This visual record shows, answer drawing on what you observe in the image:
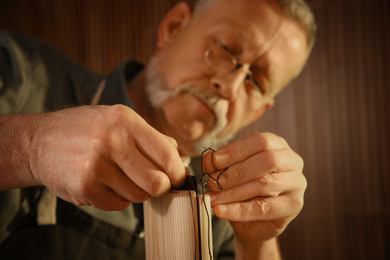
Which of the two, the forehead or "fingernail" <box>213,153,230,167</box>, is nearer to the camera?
"fingernail" <box>213,153,230,167</box>

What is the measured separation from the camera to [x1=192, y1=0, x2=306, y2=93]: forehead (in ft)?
3.16

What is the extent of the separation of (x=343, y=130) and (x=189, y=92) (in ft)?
2.49

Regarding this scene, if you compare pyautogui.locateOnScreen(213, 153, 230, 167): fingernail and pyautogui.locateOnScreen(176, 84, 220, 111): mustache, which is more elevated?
pyautogui.locateOnScreen(176, 84, 220, 111): mustache

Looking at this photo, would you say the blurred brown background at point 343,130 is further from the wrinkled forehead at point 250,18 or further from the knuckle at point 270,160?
the knuckle at point 270,160

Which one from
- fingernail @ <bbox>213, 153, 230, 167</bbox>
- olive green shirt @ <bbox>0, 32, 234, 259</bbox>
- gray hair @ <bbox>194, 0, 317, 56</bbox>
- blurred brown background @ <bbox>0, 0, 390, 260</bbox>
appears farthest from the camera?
blurred brown background @ <bbox>0, 0, 390, 260</bbox>

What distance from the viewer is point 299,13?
1.08 m

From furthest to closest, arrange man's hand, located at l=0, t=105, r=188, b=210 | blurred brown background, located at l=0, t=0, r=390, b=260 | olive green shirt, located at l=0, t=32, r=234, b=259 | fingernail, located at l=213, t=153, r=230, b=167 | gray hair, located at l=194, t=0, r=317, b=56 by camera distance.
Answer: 1. blurred brown background, located at l=0, t=0, r=390, b=260
2. gray hair, located at l=194, t=0, r=317, b=56
3. olive green shirt, located at l=0, t=32, r=234, b=259
4. fingernail, located at l=213, t=153, r=230, b=167
5. man's hand, located at l=0, t=105, r=188, b=210

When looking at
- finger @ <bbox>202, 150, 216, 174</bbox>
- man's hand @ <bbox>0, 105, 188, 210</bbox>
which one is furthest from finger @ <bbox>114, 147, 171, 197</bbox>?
finger @ <bbox>202, 150, 216, 174</bbox>

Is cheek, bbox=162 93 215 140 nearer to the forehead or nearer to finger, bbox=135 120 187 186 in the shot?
the forehead

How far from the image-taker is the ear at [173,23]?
1139 mm

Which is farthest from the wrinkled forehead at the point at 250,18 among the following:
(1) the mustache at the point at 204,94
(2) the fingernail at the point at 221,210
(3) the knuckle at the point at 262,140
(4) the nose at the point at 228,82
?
(2) the fingernail at the point at 221,210

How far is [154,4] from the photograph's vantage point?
1.54 metres

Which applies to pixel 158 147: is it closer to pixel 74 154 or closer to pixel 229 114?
pixel 74 154

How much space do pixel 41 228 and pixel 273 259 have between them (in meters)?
0.64
